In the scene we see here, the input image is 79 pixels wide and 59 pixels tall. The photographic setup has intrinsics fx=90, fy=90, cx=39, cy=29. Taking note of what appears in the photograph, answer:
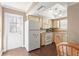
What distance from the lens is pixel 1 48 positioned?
1.17 metres

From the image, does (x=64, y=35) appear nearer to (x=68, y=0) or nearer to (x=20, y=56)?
(x=68, y=0)

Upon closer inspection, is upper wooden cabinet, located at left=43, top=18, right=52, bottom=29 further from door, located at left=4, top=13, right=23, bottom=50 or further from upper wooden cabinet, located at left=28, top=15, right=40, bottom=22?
door, located at left=4, top=13, right=23, bottom=50

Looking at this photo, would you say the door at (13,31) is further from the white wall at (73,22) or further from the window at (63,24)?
the white wall at (73,22)

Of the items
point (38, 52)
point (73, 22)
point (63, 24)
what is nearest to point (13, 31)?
point (38, 52)

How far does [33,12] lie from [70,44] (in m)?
0.66

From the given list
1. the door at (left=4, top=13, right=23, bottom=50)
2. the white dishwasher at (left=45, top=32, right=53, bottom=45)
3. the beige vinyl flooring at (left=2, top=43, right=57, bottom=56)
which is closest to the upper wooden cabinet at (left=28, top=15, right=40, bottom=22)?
the door at (left=4, top=13, right=23, bottom=50)

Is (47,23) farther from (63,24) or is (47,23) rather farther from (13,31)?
(13,31)

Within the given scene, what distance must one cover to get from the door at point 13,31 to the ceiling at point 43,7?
14 centimetres

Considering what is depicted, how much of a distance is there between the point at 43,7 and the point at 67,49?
0.65 meters

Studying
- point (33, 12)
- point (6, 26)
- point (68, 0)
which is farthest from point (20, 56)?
point (68, 0)

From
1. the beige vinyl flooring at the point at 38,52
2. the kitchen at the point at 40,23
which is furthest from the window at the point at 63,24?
the beige vinyl flooring at the point at 38,52

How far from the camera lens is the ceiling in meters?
1.12

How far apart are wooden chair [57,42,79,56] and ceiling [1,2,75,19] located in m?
0.39

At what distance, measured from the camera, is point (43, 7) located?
1.20 metres
